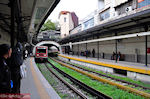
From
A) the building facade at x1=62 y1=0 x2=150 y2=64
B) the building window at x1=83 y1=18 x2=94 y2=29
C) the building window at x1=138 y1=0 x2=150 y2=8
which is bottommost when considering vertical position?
the building facade at x1=62 y1=0 x2=150 y2=64

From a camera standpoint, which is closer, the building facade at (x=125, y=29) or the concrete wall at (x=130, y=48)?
the building facade at (x=125, y=29)

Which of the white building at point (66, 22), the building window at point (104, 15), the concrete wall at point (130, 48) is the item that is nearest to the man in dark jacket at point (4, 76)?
the concrete wall at point (130, 48)

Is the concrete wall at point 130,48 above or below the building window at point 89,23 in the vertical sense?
below

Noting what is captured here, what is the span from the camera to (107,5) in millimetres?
20453

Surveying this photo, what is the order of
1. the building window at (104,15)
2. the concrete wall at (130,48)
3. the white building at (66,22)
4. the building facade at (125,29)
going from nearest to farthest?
the building facade at (125,29), the concrete wall at (130,48), the building window at (104,15), the white building at (66,22)

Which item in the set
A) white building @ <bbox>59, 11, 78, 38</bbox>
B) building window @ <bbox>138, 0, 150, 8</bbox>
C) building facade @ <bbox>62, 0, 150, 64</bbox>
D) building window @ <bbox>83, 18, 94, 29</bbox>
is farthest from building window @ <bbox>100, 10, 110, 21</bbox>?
white building @ <bbox>59, 11, 78, 38</bbox>

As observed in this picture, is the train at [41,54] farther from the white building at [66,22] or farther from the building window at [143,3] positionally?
the white building at [66,22]

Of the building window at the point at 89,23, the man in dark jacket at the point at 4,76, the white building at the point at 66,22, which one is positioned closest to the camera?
the man in dark jacket at the point at 4,76

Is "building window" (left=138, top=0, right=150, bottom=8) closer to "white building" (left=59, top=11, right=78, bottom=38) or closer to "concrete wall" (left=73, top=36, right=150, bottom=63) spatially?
"concrete wall" (left=73, top=36, right=150, bottom=63)

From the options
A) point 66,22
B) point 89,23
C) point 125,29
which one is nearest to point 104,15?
point 89,23

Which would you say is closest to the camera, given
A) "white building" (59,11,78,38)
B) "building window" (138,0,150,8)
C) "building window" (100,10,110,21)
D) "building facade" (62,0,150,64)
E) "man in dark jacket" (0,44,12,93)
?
"man in dark jacket" (0,44,12,93)

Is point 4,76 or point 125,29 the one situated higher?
point 125,29

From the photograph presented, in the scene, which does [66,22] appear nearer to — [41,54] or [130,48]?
[41,54]

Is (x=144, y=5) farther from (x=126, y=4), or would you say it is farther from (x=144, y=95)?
(x=144, y=95)
